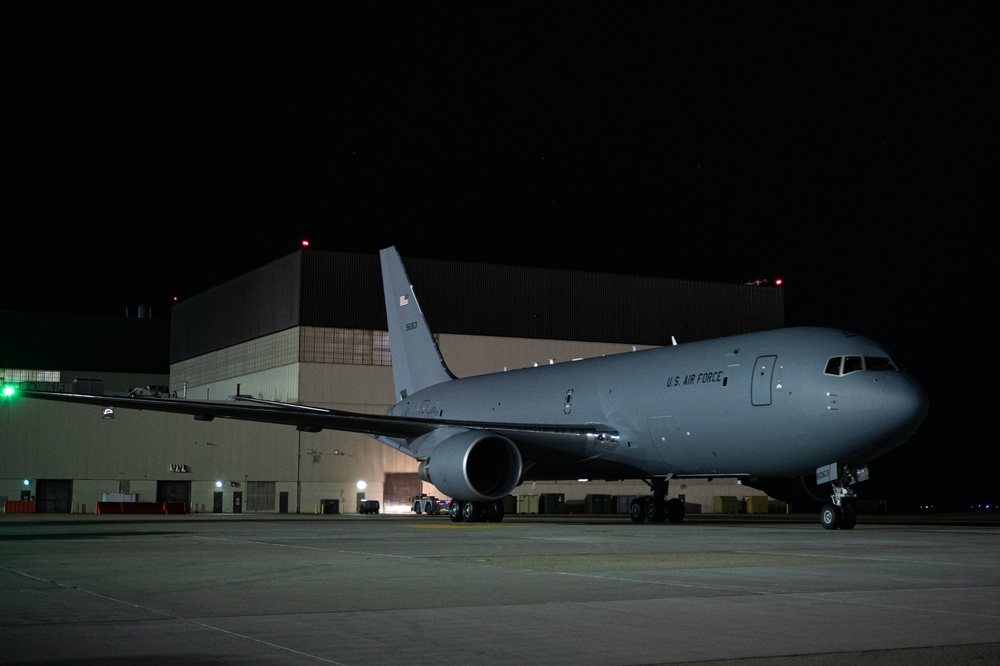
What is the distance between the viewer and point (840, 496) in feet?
71.2

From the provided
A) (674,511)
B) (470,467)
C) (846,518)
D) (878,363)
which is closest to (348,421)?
(470,467)

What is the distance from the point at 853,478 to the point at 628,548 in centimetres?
863

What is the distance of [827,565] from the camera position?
12070 mm

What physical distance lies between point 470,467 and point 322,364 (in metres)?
23.5

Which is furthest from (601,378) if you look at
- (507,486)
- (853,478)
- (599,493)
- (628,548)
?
(599,493)

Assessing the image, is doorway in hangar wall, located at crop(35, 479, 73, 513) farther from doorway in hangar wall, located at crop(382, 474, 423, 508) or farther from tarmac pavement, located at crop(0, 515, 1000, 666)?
tarmac pavement, located at crop(0, 515, 1000, 666)

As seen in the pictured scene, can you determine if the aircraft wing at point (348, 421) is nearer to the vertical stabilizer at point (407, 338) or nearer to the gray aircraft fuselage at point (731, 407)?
the gray aircraft fuselage at point (731, 407)

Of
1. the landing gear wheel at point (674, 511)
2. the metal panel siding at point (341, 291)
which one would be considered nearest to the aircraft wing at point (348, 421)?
the landing gear wheel at point (674, 511)

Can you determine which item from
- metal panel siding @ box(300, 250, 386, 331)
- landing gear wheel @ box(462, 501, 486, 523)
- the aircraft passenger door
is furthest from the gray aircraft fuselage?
metal panel siding @ box(300, 250, 386, 331)

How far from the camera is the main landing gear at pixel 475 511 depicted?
1098 inches

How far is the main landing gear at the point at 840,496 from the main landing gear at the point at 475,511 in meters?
9.19

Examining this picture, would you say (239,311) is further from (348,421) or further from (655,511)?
(655,511)

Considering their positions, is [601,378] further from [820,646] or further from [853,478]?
[820,646]

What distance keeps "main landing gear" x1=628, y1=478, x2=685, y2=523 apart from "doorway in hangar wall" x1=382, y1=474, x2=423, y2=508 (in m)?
23.5
